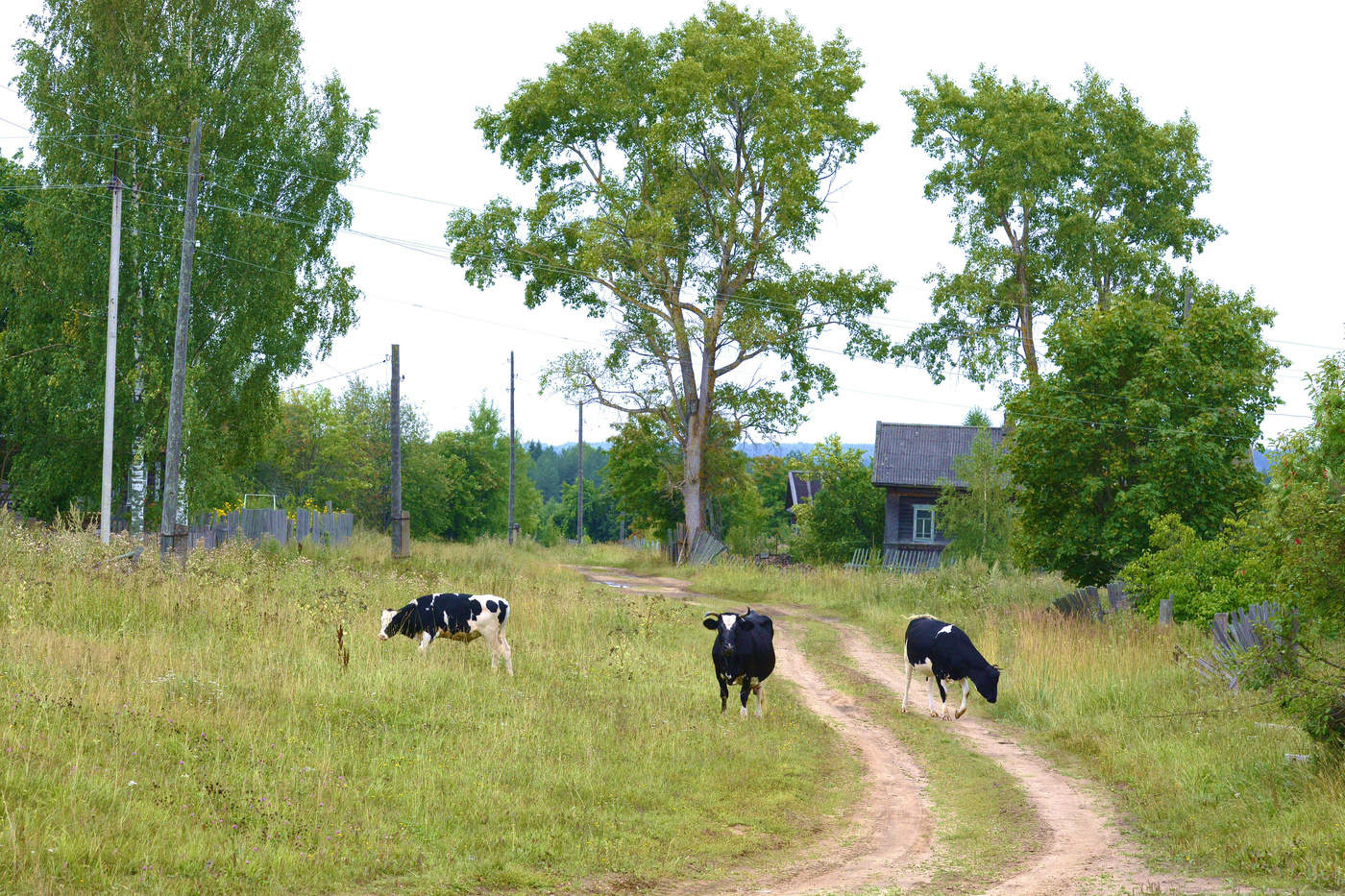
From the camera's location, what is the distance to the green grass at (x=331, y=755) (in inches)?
305

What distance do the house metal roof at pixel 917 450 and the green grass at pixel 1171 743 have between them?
26.9 m

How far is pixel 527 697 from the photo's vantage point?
13391 millimetres

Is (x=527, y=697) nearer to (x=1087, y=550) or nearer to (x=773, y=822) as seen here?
(x=773, y=822)

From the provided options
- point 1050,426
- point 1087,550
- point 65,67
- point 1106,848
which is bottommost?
point 1106,848

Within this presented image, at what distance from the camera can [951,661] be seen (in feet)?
50.0

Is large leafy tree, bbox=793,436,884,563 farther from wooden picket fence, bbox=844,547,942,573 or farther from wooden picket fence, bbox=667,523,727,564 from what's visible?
wooden picket fence, bbox=667,523,727,564

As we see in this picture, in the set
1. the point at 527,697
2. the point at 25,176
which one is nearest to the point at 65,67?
the point at 25,176

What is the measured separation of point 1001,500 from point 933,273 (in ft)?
37.7

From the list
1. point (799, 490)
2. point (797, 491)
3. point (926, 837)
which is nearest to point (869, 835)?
point (926, 837)

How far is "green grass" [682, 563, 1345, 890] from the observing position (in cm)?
889

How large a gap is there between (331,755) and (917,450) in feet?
150

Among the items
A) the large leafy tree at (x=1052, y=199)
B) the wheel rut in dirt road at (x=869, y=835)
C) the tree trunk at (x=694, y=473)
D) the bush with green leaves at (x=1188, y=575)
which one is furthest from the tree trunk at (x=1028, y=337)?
the wheel rut in dirt road at (x=869, y=835)

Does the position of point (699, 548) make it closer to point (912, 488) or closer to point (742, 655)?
point (912, 488)

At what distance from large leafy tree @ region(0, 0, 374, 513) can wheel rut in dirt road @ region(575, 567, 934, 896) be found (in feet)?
68.1
